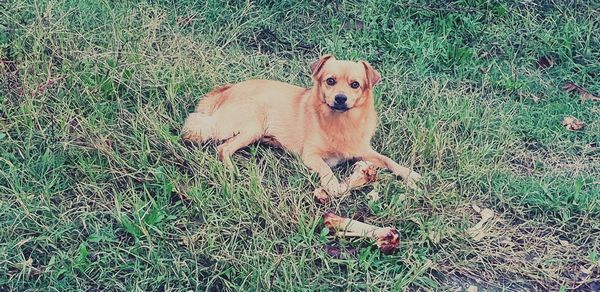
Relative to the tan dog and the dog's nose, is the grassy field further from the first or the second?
the dog's nose

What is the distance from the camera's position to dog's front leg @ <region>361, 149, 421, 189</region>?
4070 mm

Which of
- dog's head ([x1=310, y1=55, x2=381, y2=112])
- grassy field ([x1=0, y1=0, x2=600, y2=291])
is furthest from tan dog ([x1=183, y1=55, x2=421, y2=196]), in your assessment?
grassy field ([x1=0, y1=0, x2=600, y2=291])

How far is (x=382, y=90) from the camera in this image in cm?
497

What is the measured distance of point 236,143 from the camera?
4.23 meters

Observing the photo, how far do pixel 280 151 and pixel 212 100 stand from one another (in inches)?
22.5

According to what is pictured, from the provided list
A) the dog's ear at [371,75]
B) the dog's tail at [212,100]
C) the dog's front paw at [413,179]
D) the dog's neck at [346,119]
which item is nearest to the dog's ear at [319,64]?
the dog's neck at [346,119]

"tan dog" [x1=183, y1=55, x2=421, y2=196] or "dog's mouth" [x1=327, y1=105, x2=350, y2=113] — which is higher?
"dog's mouth" [x1=327, y1=105, x2=350, y2=113]

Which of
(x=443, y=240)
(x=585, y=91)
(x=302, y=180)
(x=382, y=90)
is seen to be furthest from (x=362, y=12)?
(x=443, y=240)

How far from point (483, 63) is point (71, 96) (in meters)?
3.10

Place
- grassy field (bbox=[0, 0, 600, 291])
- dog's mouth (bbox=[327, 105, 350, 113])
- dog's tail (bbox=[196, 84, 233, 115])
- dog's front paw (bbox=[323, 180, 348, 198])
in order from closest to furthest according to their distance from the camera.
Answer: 1. grassy field (bbox=[0, 0, 600, 291])
2. dog's front paw (bbox=[323, 180, 348, 198])
3. dog's mouth (bbox=[327, 105, 350, 113])
4. dog's tail (bbox=[196, 84, 233, 115])

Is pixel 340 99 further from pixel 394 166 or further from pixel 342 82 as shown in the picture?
pixel 394 166

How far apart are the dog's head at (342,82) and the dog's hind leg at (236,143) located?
1.59ft

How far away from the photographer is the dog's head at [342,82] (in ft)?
13.2

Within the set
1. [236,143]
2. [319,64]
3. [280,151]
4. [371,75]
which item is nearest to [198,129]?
[236,143]
